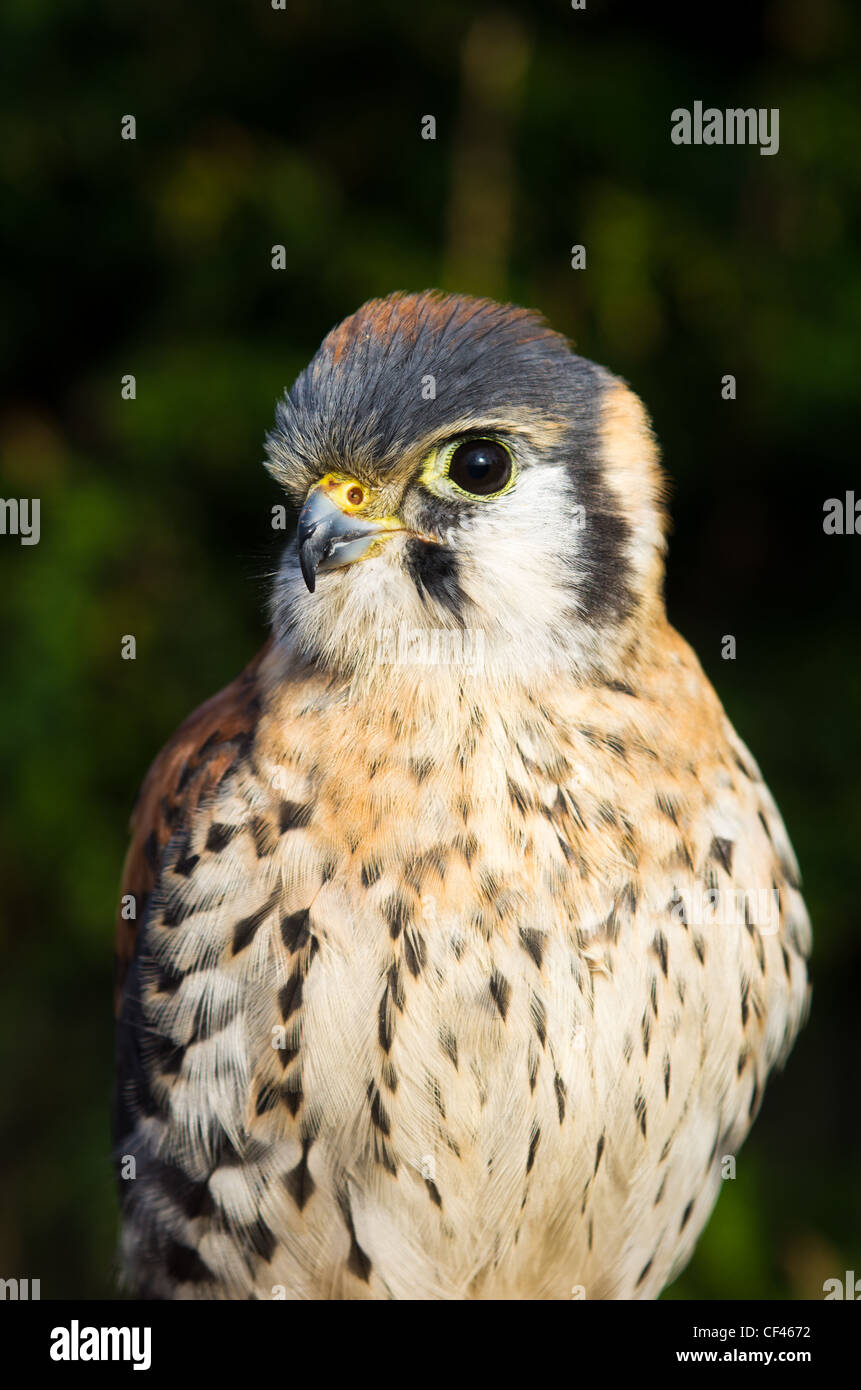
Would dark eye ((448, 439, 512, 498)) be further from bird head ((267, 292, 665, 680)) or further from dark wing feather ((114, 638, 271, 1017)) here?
dark wing feather ((114, 638, 271, 1017))

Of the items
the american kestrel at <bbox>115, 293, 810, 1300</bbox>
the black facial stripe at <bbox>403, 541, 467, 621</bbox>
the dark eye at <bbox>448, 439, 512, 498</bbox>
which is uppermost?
the dark eye at <bbox>448, 439, 512, 498</bbox>

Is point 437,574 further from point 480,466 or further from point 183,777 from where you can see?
point 183,777

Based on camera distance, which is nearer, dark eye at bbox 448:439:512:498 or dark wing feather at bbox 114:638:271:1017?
dark eye at bbox 448:439:512:498

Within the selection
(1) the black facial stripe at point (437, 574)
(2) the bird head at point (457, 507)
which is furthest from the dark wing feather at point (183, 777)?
(1) the black facial stripe at point (437, 574)

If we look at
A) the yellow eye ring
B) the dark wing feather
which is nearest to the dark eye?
the yellow eye ring

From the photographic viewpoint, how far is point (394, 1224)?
6.77 feet

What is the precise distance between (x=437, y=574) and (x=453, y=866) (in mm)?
419

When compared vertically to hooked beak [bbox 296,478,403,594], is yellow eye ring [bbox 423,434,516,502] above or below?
above

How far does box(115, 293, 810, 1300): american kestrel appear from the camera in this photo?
6.37 feet

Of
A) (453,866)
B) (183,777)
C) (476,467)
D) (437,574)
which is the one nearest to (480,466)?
(476,467)

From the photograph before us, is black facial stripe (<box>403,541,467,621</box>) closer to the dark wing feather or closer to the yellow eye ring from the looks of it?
the yellow eye ring

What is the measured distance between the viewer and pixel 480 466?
6.37 feet

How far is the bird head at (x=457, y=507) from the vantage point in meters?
1.95

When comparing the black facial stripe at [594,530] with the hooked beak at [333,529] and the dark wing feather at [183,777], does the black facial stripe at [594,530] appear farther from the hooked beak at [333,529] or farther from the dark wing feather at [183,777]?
the dark wing feather at [183,777]
